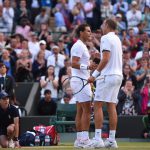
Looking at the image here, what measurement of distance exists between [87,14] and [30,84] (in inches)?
229

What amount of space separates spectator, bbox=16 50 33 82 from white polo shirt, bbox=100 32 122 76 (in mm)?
9200

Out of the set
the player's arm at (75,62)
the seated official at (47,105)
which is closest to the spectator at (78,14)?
the seated official at (47,105)

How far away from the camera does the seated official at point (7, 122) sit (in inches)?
710

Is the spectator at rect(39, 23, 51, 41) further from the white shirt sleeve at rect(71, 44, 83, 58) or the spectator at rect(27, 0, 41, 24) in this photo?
the white shirt sleeve at rect(71, 44, 83, 58)

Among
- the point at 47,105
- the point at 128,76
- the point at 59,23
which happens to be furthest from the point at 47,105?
the point at 59,23

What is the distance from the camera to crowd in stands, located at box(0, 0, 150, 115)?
24516 mm

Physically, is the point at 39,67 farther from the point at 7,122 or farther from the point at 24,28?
the point at 7,122

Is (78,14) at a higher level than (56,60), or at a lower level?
higher

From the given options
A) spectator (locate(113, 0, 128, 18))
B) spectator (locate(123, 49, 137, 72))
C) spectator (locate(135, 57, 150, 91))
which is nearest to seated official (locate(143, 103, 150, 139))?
spectator (locate(135, 57, 150, 91))

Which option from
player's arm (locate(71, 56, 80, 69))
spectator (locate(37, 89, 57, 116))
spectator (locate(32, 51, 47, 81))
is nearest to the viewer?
player's arm (locate(71, 56, 80, 69))

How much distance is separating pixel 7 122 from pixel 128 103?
5.93 metres

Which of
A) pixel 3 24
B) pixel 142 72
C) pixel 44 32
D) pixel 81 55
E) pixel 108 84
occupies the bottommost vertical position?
pixel 108 84

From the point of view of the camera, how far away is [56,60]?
84.4ft

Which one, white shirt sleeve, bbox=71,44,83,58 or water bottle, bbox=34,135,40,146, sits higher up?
white shirt sleeve, bbox=71,44,83,58
